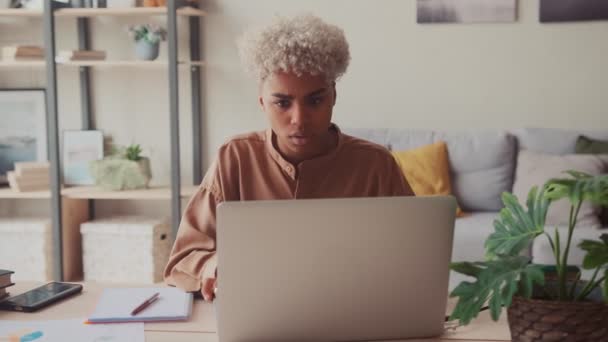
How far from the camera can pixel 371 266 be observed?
1131 mm

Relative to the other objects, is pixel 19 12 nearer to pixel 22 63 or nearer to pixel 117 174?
pixel 22 63

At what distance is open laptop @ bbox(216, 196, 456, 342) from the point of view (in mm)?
1105

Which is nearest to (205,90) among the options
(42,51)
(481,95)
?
(42,51)

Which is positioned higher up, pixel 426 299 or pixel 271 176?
pixel 271 176

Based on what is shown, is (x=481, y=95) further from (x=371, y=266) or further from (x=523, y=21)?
(x=371, y=266)

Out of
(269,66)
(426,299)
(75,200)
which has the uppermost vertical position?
(269,66)

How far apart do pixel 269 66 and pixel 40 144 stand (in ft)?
9.55

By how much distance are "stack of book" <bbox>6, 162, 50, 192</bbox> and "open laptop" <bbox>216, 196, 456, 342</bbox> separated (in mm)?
3023

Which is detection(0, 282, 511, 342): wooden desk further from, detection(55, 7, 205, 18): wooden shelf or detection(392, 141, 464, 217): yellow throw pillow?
detection(55, 7, 205, 18): wooden shelf

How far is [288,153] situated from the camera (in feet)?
5.63

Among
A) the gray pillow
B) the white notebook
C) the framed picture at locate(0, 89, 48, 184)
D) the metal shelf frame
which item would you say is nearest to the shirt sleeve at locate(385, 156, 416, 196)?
the white notebook

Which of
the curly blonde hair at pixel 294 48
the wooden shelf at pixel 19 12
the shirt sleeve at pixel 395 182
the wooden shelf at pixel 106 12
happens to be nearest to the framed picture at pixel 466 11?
the wooden shelf at pixel 106 12

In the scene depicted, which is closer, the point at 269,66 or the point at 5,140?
the point at 269,66

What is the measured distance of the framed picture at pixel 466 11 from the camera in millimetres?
3697
